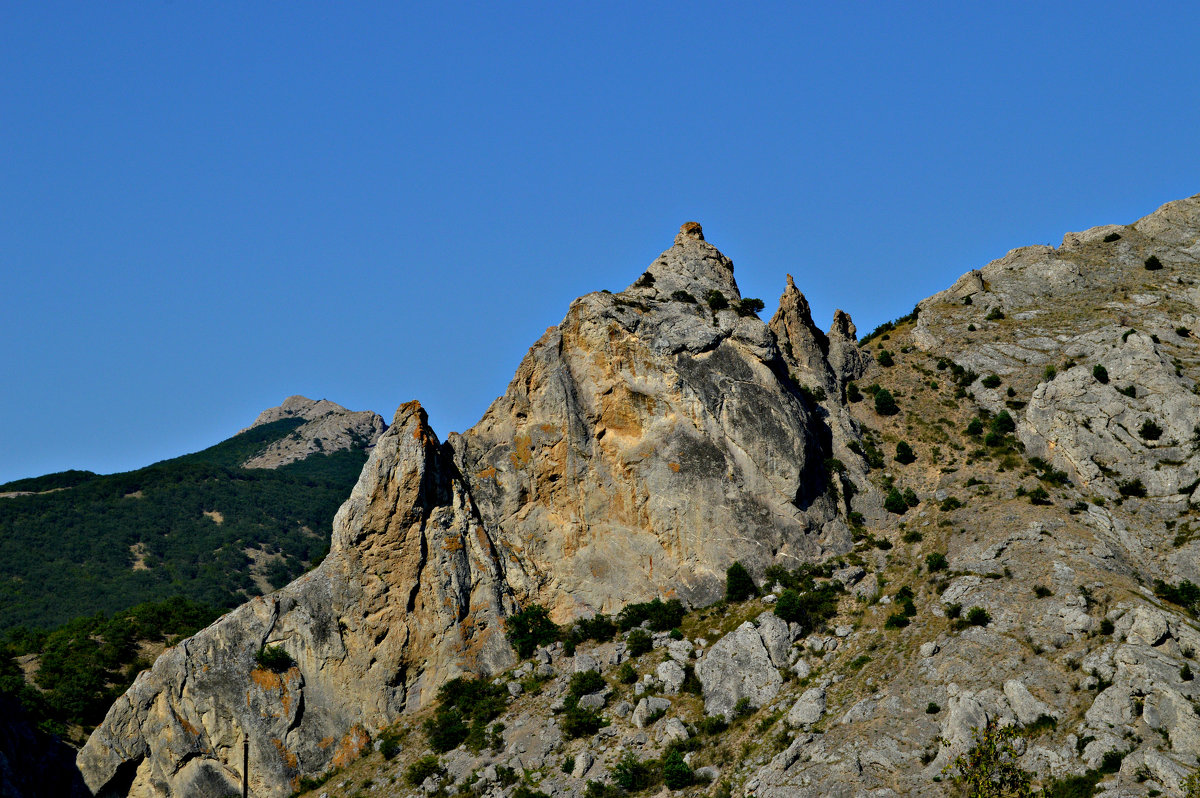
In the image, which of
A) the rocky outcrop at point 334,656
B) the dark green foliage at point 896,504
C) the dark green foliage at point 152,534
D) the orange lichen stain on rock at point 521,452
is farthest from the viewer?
the dark green foliage at point 152,534

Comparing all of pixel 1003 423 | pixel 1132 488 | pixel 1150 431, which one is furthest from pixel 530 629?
pixel 1150 431

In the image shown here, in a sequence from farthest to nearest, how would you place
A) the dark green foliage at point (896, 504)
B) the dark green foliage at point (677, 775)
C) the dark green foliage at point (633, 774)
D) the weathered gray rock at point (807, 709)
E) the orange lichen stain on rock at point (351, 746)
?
the dark green foliage at point (896, 504)
the orange lichen stain on rock at point (351, 746)
the dark green foliage at point (633, 774)
the weathered gray rock at point (807, 709)
the dark green foliage at point (677, 775)

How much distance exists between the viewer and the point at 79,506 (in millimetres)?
137750

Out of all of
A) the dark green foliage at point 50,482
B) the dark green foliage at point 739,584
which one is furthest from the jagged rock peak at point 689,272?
the dark green foliage at point 50,482

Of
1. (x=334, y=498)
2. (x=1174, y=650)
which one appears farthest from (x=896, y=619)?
(x=334, y=498)

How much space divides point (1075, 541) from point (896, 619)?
11.4 m

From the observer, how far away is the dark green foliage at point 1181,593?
58.9 m

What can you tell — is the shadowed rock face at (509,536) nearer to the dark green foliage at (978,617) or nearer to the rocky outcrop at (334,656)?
the rocky outcrop at (334,656)

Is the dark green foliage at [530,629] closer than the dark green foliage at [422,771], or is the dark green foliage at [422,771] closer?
the dark green foliage at [422,771]

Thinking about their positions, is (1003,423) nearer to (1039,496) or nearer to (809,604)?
(1039,496)

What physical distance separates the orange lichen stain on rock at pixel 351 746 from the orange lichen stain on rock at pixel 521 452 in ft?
65.0

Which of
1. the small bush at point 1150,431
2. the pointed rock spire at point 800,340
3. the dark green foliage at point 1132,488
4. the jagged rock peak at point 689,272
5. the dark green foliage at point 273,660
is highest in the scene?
the jagged rock peak at point 689,272

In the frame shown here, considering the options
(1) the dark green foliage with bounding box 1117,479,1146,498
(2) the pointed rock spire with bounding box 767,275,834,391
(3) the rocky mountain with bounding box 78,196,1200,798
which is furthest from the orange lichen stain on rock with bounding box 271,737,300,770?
(1) the dark green foliage with bounding box 1117,479,1146,498

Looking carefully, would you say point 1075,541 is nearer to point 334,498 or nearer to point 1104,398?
point 1104,398
